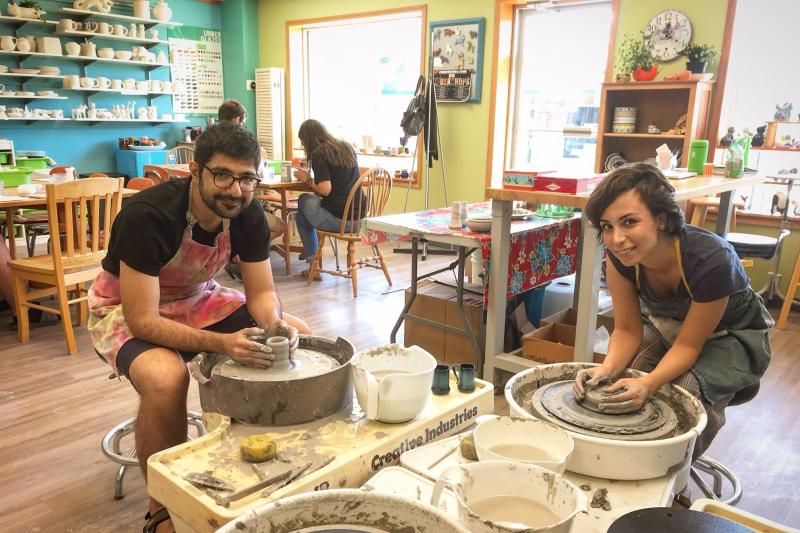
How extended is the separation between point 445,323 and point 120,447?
150 centimetres

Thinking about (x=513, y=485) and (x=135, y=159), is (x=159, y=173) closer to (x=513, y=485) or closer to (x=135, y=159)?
(x=135, y=159)

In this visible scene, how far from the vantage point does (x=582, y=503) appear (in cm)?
88

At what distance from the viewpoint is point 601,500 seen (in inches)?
40.0

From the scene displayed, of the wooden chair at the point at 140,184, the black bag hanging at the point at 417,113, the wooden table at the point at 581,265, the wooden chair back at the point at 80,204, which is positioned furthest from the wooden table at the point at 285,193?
the wooden table at the point at 581,265

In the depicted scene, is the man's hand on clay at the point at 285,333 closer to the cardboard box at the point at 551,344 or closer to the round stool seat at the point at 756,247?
the cardboard box at the point at 551,344

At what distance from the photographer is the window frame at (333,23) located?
229 inches

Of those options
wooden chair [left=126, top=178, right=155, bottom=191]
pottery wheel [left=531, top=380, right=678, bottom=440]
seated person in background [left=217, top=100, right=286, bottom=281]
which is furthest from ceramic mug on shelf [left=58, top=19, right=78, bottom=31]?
pottery wheel [left=531, top=380, right=678, bottom=440]

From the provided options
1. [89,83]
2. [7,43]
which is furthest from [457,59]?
[7,43]

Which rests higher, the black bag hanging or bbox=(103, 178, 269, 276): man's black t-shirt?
the black bag hanging

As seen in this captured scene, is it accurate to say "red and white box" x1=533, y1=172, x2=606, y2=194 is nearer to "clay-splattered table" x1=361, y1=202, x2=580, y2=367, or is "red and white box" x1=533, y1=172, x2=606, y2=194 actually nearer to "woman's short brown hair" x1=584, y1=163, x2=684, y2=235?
"clay-splattered table" x1=361, y1=202, x2=580, y2=367

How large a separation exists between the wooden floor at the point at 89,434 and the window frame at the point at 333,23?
2786 millimetres

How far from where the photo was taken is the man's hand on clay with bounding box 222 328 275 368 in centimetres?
134

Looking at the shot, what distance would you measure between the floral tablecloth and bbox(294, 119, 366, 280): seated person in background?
1.24m

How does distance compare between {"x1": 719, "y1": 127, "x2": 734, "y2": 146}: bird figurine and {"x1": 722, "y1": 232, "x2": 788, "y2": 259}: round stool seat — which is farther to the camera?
{"x1": 719, "y1": 127, "x2": 734, "y2": 146}: bird figurine
